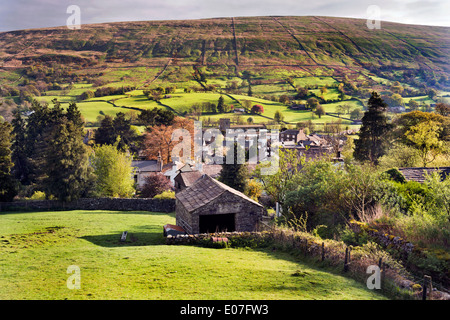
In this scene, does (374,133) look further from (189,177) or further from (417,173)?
(189,177)

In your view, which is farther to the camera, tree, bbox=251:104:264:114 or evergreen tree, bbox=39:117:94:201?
tree, bbox=251:104:264:114

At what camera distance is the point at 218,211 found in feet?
70.2

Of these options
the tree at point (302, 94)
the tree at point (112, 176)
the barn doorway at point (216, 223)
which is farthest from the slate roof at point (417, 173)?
the tree at point (302, 94)

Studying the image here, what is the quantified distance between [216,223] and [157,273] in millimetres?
9906

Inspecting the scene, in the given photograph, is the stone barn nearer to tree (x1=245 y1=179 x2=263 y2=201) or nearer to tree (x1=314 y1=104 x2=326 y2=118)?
tree (x1=245 y1=179 x2=263 y2=201)

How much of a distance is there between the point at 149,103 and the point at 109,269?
119m

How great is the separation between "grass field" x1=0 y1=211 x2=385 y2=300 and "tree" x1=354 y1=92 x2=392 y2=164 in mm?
39657

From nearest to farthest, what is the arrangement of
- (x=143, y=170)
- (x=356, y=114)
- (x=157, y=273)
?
(x=157, y=273) → (x=143, y=170) → (x=356, y=114)

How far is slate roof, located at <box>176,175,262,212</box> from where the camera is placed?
70.2 feet

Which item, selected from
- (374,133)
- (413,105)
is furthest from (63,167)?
(413,105)

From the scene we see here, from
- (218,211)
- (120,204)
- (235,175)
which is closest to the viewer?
(218,211)

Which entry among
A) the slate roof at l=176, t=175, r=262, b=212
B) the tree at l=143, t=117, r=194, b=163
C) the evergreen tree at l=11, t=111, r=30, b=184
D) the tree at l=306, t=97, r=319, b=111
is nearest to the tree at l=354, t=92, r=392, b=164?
the slate roof at l=176, t=175, r=262, b=212

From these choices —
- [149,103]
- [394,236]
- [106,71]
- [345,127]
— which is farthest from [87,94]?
[394,236]

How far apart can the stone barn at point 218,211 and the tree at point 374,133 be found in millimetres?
34780
